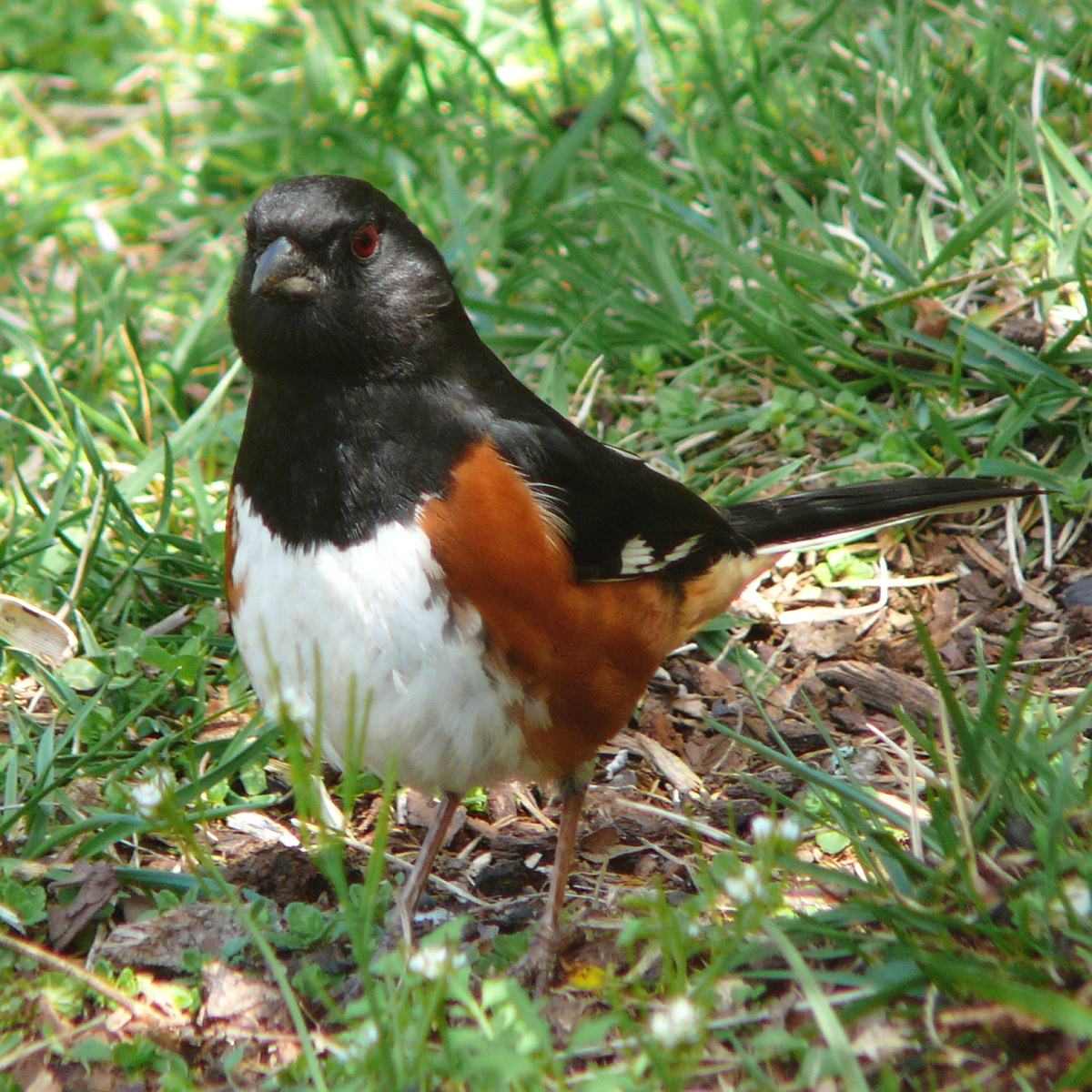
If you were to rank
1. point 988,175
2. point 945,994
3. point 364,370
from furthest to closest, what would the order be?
point 988,175
point 364,370
point 945,994

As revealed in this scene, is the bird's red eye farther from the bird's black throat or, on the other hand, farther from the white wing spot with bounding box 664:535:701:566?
the white wing spot with bounding box 664:535:701:566

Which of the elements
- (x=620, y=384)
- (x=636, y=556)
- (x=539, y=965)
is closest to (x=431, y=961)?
(x=539, y=965)

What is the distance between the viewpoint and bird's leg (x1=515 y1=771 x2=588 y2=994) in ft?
7.95

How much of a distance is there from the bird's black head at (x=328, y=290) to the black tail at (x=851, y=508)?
3.38 ft

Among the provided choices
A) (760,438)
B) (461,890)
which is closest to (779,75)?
(760,438)

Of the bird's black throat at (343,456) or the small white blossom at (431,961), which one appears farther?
the bird's black throat at (343,456)

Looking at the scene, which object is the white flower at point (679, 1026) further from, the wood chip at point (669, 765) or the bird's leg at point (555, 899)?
the wood chip at point (669, 765)

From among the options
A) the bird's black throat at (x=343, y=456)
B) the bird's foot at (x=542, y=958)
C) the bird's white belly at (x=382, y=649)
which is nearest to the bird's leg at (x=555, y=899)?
the bird's foot at (x=542, y=958)

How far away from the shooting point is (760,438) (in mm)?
3914

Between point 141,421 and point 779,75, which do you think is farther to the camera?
point 779,75

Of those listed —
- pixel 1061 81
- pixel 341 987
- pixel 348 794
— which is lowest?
pixel 341 987

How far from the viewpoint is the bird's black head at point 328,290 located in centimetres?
264

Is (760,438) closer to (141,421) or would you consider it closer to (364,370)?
(364,370)

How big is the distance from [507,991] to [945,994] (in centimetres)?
60
